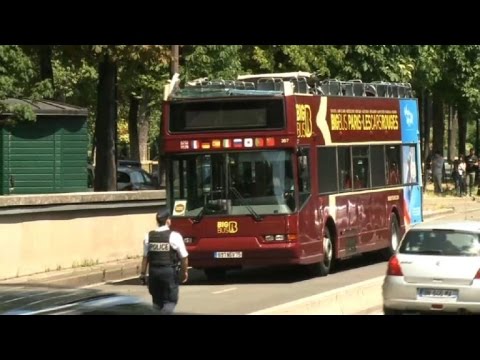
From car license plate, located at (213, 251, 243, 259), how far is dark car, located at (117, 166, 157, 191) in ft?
49.4

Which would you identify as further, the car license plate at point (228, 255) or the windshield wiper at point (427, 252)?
the car license plate at point (228, 255)

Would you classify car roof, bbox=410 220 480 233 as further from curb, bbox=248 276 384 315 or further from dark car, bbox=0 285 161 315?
dark car, bbox=0 285 161 315

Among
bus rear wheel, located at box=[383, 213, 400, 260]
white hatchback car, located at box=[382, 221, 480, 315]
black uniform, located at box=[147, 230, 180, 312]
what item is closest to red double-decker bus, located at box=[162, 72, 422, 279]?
bus rear wheel, located at box=[383, 213, 400, 260]

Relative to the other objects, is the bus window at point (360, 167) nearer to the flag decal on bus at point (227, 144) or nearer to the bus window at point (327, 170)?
the bus window at point (327, 170)

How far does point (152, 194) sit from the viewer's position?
23.4 m

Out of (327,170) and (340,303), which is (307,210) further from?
(340,303)

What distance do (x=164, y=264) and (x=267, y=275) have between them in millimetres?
9201

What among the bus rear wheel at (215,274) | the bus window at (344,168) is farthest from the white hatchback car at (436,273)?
the bus rear wheel at (215,274)

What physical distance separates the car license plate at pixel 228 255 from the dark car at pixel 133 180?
49.4 feet

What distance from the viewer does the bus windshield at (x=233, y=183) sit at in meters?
18.1

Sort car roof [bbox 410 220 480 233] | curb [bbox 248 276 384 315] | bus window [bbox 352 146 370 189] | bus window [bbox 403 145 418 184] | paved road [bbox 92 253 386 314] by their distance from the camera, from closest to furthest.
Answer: curb [bbox 248 276 384 315] < car roof [bbox 410 220 480 233] < paved road [bbox 92 253 386 314] < bus window [bbox 352 146 370 189] < bus window [bbox 403 145 418 184]

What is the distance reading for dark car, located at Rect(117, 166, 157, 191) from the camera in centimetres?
3347

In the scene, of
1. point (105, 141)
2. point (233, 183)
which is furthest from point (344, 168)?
point (105, 141)

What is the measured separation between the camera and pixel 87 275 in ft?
62.6
